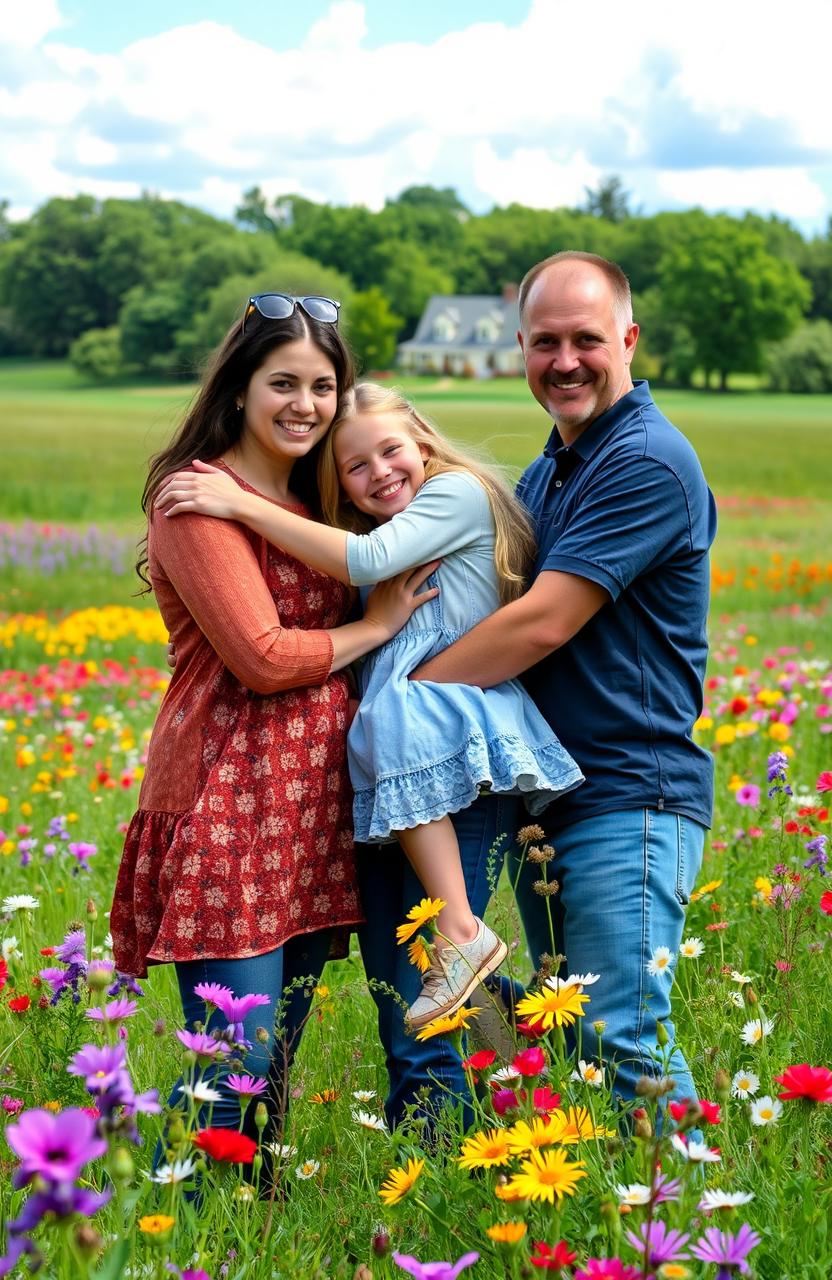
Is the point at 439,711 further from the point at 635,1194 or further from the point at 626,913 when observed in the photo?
the point at 635,1194

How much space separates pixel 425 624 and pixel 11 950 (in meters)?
1.41

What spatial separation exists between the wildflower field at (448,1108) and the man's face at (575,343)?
59 centimetres

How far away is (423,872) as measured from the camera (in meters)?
2.72

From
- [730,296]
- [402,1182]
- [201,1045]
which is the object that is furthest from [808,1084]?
[730,296]

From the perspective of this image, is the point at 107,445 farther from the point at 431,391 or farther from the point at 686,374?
the point at 686,374

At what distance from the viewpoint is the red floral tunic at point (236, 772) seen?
105 inches

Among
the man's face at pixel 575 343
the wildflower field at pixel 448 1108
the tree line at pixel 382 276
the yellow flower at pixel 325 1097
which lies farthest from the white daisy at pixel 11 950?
the tree line at pixel 382 276

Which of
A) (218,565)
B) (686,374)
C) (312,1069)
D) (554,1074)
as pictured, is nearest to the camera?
(554,1074)

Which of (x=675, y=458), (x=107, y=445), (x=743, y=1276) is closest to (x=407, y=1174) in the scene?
(x=743, y=1276)

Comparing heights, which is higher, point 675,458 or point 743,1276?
point 675,458

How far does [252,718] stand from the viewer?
9.14 feet

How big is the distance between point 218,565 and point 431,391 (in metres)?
54.0

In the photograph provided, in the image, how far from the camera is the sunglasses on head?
2.86m

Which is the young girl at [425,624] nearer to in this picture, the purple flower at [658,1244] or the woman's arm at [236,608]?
the woman's arm at [236,608]
